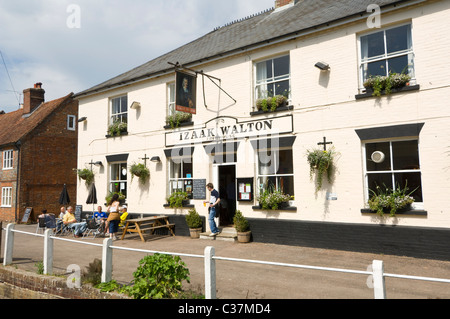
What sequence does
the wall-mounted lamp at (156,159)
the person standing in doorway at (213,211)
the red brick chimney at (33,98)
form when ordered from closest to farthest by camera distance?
the person standing in doorway at (213,211)
the wall-mounted lamp at (156,159)
the red brick chimney at (33,98)

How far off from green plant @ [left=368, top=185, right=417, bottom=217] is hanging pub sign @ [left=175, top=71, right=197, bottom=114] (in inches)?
248

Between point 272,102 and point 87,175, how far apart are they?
366 inches

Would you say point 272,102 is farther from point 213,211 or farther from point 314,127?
point 213,211

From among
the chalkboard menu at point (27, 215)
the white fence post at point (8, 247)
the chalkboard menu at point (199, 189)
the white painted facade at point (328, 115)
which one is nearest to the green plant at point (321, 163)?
the white painted facade at point (328, 115)

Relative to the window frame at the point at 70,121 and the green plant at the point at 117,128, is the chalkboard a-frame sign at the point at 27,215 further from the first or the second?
the green plant at the point at 117,128

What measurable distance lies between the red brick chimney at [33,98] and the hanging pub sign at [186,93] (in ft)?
55.6

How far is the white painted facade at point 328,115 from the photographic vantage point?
7711mm

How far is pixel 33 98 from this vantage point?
2331 centimetres

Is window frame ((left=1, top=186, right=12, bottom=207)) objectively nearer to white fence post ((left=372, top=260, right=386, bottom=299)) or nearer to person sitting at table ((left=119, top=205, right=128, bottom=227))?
person sitting at table ((left=119, top=205, right=128, bottom=227))

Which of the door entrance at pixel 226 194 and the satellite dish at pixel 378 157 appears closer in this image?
the satellite dish at pixel 378 157

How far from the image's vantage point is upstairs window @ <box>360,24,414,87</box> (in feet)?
27.3

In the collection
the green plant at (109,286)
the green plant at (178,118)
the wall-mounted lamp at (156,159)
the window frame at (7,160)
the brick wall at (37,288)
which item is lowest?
the brick wall at (37,288)
